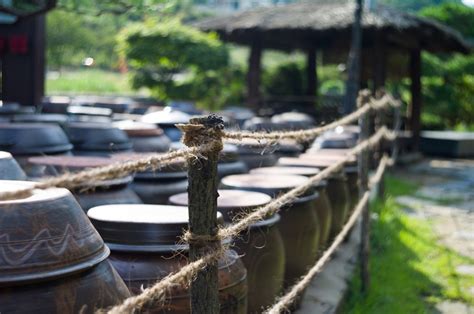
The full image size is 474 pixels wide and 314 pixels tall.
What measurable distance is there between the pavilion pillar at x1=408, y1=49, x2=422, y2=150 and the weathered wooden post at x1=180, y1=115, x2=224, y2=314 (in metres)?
16.7

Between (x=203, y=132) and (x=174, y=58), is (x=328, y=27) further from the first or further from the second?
(x=203, y=132)

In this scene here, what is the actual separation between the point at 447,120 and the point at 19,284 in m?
24.6

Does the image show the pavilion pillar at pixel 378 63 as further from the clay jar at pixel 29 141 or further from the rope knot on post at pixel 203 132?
the rope knot on post at pixel 203 132

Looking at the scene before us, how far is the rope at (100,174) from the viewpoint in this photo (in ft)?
5.85

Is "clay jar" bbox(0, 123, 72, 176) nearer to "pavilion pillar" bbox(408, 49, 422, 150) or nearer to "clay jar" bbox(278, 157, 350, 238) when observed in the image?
"clay jar" bbox(278, 157, 350, 238)

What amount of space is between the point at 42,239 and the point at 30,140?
261 centimetres

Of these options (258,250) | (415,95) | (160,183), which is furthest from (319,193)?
(415,95)

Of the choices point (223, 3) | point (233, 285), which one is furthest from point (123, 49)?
point (223, 3)

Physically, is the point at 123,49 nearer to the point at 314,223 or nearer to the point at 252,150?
the point at 252,150

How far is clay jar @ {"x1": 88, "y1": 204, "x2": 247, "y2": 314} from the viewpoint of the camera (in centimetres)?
294

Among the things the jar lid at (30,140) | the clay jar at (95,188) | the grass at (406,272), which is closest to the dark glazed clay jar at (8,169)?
the clay jar at (95,188)

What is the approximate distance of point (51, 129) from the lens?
4.92 m

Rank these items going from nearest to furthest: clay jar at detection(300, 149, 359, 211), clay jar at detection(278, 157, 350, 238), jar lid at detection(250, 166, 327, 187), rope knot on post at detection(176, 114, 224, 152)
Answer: rope knot on post at detection(176, 114, 224, 152)
jar lid at detection(250, 166, 327, 187)
clay jar at detection(278, 157, 350, 238)
clay jar at detection(300, 149, 359, 211)

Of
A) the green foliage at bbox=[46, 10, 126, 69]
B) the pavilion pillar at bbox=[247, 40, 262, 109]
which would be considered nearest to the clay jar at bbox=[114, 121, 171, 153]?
the pavilion pillar at bbox=[247, 40, 262, 109]
